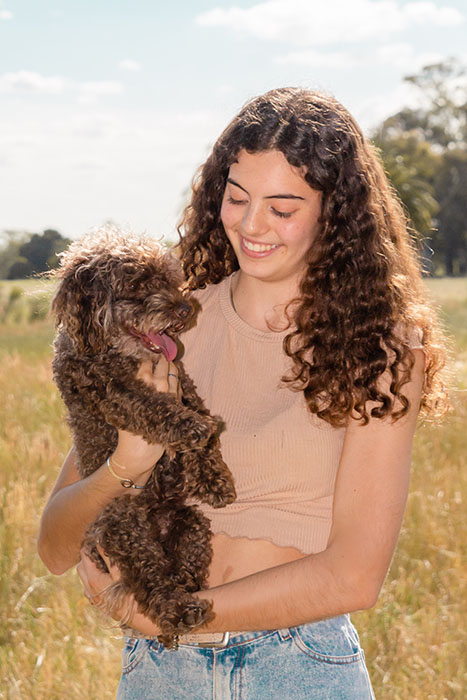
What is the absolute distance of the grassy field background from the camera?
13.8 feet

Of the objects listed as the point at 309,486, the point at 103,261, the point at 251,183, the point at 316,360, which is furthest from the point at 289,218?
the point at 103,261

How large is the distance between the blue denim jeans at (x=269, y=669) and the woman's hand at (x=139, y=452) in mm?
694

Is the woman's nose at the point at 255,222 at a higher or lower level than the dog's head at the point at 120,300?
higher

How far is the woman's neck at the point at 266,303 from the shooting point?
2840 millimetres

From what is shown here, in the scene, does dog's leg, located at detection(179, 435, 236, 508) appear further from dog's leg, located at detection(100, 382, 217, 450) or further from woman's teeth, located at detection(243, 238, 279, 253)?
woman's teeth, located at detection(243, 238, 279, 253)

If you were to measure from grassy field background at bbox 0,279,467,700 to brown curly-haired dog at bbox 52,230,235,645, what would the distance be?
0.50m

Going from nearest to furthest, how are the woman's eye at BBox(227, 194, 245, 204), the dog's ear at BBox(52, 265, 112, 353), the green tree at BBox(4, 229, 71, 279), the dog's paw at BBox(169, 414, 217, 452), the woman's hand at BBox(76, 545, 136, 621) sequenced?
the woman's hand at BBox(76, 545, 136, 621)
the woman's eye at BBox(227, 194, 245, 204)
the dog's paw at BBox(169, 414, 217, 452)
the dog's ear at BBox(52, 265, 112, 353)
the green tree at BBox(4, 229, 71, 279)

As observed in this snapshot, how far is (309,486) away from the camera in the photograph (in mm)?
2449

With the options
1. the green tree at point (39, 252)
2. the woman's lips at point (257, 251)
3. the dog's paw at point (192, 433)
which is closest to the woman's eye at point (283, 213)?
the woman's lips at point (257, 251)

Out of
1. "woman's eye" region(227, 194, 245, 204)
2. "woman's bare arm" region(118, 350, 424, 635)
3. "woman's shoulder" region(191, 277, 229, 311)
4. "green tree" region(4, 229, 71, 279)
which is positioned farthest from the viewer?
"green tree" region(4, 229, 71, 279)

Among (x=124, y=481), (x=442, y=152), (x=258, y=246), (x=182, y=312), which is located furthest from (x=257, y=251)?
(x=442, y=152)

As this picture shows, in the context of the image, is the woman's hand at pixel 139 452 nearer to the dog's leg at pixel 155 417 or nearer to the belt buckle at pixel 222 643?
the dog's leg at pixel 155 417

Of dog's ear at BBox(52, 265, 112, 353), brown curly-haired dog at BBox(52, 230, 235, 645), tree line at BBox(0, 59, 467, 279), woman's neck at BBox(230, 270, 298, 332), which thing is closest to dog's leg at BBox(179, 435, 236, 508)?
brown curly-haired dog at BBox(52, 230, 235, 645)

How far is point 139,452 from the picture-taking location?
2824 mm
